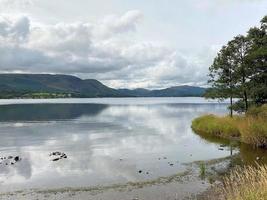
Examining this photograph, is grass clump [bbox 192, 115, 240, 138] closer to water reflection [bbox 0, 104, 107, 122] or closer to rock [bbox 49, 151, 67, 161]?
rock [bbox 49, 151, 67, 161]

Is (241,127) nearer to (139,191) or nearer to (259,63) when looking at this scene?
(259,63)

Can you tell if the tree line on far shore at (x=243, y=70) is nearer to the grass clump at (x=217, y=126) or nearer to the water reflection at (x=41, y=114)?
the grass clump at (x=217, y=126)

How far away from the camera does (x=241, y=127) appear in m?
44.0

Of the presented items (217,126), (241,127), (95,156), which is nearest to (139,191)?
(95,156)

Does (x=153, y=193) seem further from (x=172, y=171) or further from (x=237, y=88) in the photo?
(x=237, y=88)

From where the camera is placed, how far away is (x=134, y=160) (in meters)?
36.3

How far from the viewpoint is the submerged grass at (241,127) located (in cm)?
3968

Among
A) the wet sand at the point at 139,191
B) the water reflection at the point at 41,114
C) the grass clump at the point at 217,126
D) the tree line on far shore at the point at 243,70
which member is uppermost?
the tree line on far shore at the point at 243,70

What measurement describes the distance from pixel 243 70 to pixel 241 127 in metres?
12.2

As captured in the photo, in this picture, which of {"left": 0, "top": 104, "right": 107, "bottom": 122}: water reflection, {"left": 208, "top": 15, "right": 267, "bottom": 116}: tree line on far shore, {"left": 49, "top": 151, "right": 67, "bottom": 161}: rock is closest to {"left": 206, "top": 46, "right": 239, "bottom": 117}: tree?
{"left": 208, "top": 15, "right": 267, "bottom": 116}: tree line on far shore

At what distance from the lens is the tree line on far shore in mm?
45281

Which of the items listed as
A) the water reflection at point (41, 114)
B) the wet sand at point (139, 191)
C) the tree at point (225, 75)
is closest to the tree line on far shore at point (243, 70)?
the tree at point (225, 75)

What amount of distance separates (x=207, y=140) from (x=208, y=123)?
9987 millimetres

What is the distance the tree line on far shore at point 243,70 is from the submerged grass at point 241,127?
2768 mm
